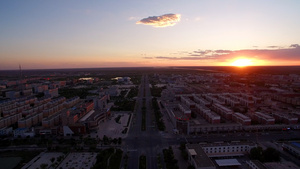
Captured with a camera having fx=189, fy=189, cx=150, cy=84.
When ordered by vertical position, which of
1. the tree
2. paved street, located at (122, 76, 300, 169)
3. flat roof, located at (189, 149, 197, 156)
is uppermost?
flat roof, located at (189, 149, 197, 156)

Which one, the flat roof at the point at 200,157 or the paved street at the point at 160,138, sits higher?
the flat roof at the point at 200,157

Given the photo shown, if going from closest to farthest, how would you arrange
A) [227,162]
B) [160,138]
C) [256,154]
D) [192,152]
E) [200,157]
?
[200,157] → [227,162] → [192,152] → [256,154] → [160,138]

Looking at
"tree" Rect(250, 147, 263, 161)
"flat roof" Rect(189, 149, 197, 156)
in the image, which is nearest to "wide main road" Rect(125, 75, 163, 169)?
"flat roof" Rect(189, 149, 197, 156)

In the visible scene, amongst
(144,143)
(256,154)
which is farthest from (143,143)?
(256,154)

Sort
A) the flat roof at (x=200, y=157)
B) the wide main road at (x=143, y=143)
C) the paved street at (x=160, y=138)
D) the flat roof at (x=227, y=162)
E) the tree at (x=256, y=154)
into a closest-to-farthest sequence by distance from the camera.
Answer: the flat roof at (x=200, y=157) → the flat roof at (x=227, y=162) → the tree at (x=256, y=154) → the wide main road at (x=143, y=143) → the paved street at (x=160, y=138)

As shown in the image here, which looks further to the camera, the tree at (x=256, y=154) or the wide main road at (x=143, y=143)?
the wide main road at (x=143, y=143)

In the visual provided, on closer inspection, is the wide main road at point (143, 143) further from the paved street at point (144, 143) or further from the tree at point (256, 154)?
the tree at point (256, 154)

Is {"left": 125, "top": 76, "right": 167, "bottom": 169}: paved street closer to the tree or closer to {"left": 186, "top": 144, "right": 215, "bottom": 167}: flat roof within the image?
{"left": 186, "top": 144, "right": 215, "bottom": 167}: flat roof

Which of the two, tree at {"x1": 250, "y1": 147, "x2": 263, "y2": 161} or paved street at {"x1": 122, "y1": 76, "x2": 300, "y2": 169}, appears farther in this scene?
paved street at {"x1": 122, "y1": 76, "x2": 300, "y2": 169}

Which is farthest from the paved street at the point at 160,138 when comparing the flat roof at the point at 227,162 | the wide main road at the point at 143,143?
the flat roof at the point at 227,162

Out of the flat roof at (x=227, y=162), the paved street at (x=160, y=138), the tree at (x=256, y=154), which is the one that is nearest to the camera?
the flat roof at (x=227, y=162)

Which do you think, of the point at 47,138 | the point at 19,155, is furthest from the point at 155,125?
the point at 19,155

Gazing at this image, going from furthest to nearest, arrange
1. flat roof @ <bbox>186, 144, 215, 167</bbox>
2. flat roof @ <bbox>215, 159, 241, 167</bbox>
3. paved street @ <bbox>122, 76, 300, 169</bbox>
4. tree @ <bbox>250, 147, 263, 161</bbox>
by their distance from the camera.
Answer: paved street @ <bbox>122, 76, 300, 169</bbox>, tree @ <bbox>250, 147, 263, 161</bbox>, flat roof @ <bbox>215, 159, 241, 167</bbox>, flat roof @ <bbox>186, 144, 215, 167</bbox>

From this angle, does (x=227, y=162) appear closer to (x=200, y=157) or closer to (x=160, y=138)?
(x=200, y=157)
